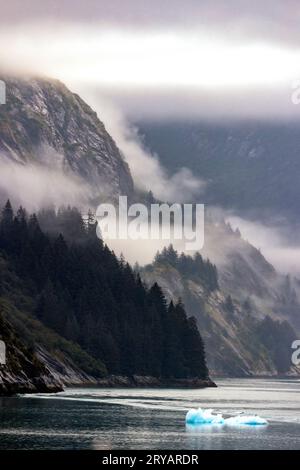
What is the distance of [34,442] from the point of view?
655 feet
